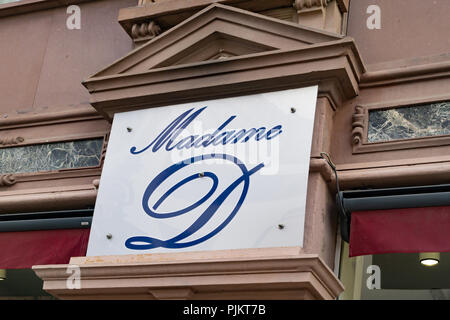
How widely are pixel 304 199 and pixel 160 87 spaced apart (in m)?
2.04

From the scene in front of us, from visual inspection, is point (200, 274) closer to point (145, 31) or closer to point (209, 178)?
point (209, 178)

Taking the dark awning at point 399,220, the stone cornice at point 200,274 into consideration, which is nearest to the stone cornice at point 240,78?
the dark awning at point 399,220

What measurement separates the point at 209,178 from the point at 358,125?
1467mm

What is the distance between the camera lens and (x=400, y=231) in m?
7.02

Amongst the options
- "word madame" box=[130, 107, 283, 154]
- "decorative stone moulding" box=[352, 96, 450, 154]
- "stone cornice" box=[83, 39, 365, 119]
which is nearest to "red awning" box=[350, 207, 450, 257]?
"decorative stone moulding" box=[352, 96, 450, 154]

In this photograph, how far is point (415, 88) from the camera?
7617 millimetres

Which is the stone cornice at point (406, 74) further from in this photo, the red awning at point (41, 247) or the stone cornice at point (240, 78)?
the red awning at point (41, 247)

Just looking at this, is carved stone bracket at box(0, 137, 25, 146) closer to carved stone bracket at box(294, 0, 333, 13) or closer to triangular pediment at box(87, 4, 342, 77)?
triangular pediment at box(87, 4, 342, 77)

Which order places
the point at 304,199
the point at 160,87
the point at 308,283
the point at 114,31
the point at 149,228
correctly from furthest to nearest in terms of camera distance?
the point at 114,31, the point at 160,87, the point at 149,228, the point at 304,199, the point at 308,283

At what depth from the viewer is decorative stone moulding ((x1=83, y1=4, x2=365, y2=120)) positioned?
24.9 ft

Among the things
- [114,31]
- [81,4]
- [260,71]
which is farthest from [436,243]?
[81,4]

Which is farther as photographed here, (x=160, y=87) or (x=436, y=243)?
(x=160, y=87)

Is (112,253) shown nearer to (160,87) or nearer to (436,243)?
(160,87)

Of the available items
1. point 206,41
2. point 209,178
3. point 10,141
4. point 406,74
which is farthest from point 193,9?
point 10,141
